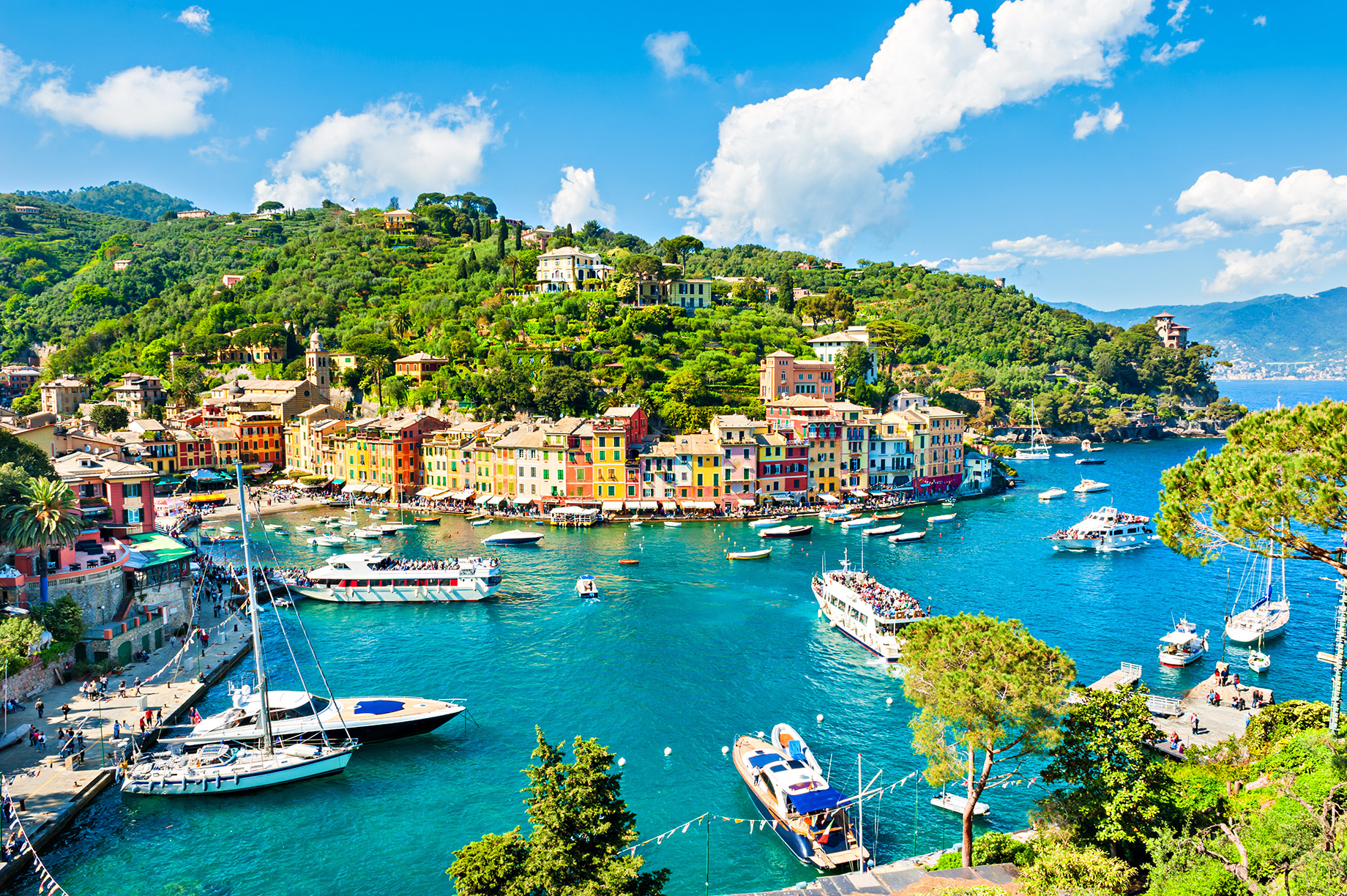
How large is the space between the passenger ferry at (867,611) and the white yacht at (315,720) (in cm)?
2054

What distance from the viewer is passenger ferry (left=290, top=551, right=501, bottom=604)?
49.5m

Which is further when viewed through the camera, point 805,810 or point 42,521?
point 42,521

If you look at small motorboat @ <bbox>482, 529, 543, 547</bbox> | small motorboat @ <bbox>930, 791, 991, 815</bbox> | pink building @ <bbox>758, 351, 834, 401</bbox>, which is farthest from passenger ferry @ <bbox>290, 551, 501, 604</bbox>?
pink building @ <bbox>758, 351, 834, 401</bbox>

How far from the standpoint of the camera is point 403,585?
49.9 meters

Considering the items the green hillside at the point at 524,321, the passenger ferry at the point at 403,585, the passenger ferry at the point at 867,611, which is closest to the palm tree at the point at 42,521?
the passenger ferry at the point at 403,585

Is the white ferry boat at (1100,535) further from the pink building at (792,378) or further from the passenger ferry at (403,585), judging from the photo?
the passenger ferry at (403,585)

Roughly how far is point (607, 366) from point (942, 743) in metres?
88.2

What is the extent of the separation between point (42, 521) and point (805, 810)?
1395 inches

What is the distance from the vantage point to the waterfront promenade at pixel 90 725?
2425 cm

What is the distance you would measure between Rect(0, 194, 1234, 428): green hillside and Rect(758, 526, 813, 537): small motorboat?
2627 centimetres

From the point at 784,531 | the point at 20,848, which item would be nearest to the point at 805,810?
the point at 20,848

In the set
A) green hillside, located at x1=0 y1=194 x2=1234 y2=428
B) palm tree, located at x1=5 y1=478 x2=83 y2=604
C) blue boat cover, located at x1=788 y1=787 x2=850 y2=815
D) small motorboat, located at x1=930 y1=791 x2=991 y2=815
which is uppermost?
green hillside, located at x1=0 y1=194 x2=1234 y2=428

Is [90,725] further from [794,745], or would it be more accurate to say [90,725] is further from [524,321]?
[524,321]

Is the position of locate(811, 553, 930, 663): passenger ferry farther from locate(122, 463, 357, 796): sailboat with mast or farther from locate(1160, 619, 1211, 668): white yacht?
locate(122, 463, 357, 796): sailboat with mast
